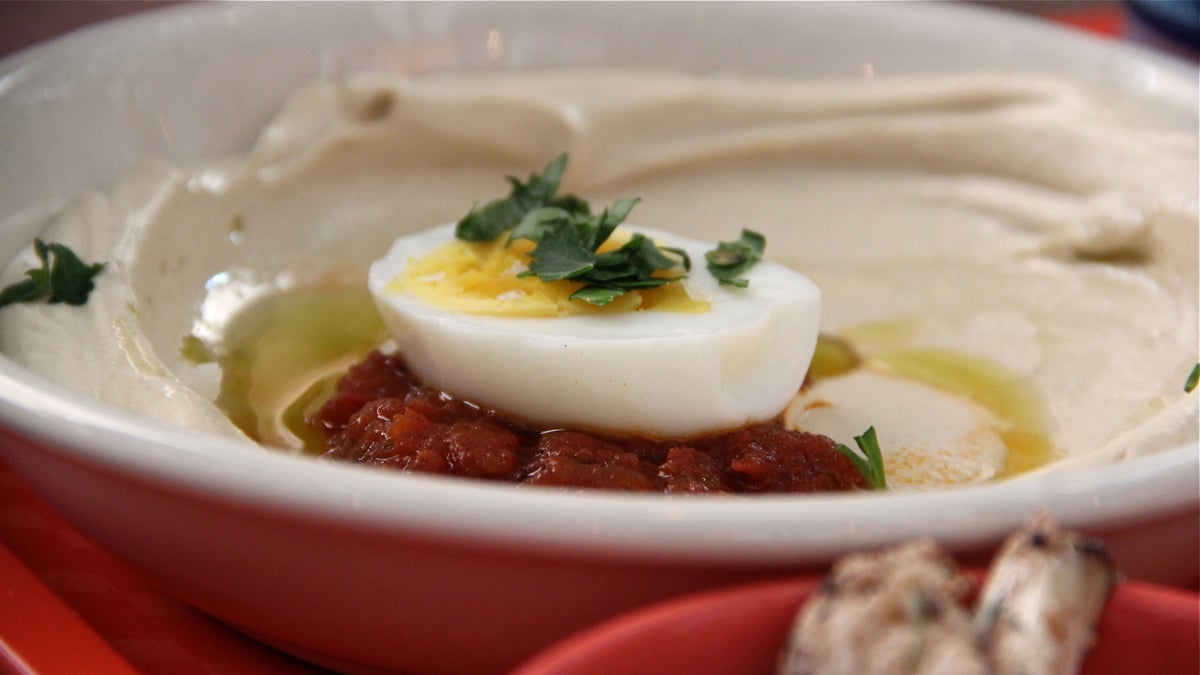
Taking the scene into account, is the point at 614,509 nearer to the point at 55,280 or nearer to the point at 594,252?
the point at 594,252

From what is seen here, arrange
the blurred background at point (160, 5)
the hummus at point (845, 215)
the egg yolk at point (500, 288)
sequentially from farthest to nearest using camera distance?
1. the blurred background at point (160, 5)
2. the hummus at point (845, 215)
3. the egg yolk at point (500, 288)

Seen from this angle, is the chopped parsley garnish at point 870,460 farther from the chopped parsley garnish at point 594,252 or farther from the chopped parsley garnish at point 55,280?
the chopped parsley garnish at point 55,280

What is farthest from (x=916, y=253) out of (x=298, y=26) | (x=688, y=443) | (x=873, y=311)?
(x=298, y=26)

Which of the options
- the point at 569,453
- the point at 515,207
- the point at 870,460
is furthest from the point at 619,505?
the point at 515,207

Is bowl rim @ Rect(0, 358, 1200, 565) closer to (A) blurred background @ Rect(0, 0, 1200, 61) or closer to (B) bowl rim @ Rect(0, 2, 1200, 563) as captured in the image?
(B) bowl rim @ Rect(0, 2, 1200, 563)

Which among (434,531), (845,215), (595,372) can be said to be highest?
(434,531)

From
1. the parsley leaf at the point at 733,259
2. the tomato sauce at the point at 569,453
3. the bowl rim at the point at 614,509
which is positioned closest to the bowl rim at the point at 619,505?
the bowl rim at the point at 614,509

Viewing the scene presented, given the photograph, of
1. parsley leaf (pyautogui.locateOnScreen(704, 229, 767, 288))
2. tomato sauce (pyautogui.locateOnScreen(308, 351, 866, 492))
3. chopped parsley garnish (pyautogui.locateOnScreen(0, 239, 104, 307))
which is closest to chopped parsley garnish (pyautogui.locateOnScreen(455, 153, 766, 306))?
parsley leaf (pyautogui.locateOnScreen(704, 229, 767, 288))
